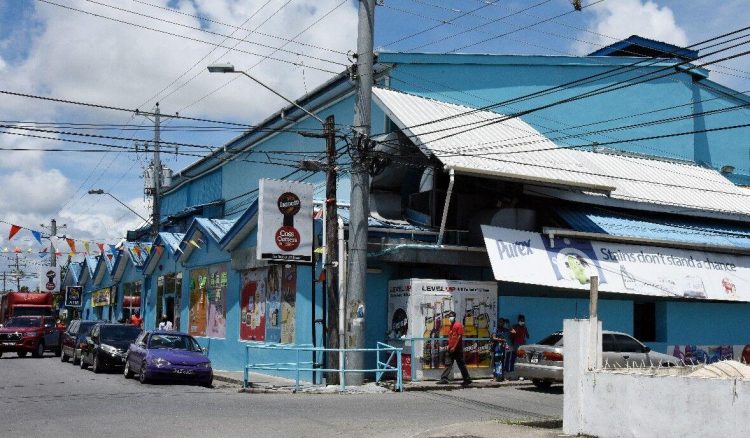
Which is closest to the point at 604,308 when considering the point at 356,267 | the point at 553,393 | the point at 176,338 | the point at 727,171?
the point at 553,393

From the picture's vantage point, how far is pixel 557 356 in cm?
1906

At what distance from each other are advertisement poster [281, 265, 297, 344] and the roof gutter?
24.2 feet

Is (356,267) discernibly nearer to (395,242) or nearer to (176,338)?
(395,242)

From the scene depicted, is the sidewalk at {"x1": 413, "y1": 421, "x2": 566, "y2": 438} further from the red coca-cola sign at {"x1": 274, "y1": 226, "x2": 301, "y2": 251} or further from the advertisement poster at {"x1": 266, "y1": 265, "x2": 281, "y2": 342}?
the advertisement poster at {"x1": 266, "y1": 265, "x2": 281, "y2": 342}

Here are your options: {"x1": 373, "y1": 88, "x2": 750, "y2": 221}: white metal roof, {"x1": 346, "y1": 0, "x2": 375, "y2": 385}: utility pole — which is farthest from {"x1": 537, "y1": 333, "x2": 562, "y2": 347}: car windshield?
{"x1": 373, "y1": 88, "x2": 750, "y2": 221}: white metal roof

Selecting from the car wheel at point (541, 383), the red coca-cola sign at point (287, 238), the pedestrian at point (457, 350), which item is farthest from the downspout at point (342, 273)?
the car wheel at point (541, 383)

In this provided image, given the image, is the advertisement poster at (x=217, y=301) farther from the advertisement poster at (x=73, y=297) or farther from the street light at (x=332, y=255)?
the advertisement poster at (x=73, y=297)

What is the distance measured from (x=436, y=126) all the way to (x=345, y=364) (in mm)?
8291

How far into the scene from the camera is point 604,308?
2486cm

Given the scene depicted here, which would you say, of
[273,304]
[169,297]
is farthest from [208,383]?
[169,297]

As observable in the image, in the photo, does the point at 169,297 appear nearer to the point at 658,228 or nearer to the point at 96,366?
the point at 96,366

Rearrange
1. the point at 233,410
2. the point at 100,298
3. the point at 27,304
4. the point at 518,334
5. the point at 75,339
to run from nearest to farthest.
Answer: the point at 233,410 → the point at 518,334 → the point at 75,339 → the point at 27,304 → the point at 100,298

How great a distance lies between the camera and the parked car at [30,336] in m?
35.3

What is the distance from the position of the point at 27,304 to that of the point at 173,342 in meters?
27.3
